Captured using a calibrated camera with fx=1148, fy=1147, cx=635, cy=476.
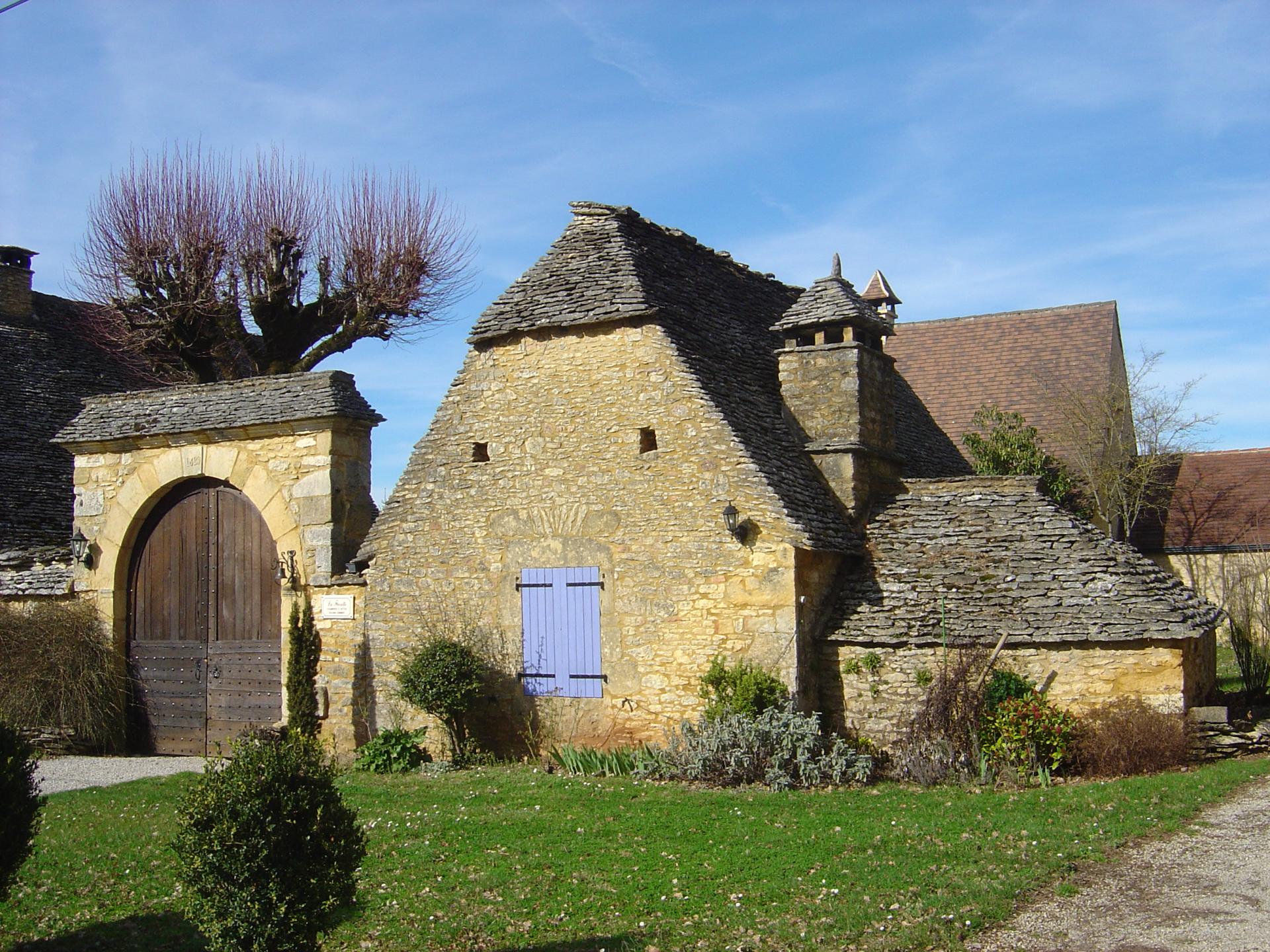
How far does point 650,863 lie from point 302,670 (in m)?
6.36

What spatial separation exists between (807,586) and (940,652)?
1.43m

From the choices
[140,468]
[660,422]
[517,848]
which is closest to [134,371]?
[140,468]

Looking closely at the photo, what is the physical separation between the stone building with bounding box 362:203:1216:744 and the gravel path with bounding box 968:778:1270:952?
2867 mm

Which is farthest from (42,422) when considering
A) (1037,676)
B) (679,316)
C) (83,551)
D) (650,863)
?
(1037,676)

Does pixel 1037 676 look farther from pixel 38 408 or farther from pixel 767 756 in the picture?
pixel 38 408

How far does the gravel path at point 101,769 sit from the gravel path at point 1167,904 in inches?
353

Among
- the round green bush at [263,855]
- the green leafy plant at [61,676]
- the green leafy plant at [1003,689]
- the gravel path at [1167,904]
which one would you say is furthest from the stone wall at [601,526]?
the round green bush at [263,855]

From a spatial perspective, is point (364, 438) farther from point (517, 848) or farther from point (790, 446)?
point (517, 848)

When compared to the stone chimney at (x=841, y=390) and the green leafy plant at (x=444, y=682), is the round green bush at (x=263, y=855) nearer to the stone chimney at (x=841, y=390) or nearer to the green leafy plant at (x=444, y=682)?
the green leafy plant at (x=444, y=682)

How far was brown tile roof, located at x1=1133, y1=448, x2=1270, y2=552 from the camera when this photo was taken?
875 inches

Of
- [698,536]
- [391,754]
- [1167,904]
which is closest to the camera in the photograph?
[1167,904]

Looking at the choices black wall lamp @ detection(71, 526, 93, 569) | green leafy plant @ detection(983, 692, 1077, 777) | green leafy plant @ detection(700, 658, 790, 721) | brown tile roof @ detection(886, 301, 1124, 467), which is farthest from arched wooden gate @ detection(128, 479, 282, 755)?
brown tile roof @ detection(886, 301, 1124, 467)

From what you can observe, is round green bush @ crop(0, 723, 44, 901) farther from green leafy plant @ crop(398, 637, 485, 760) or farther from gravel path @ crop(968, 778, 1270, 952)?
gravel path @ crop(968, 778, 1270, 952)

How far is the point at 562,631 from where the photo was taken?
40.0 feet
